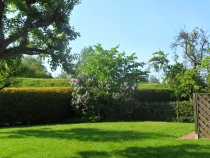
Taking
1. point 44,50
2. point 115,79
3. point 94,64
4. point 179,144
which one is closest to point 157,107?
point 115,79

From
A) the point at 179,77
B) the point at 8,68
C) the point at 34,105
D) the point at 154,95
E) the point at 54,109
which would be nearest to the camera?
the point at 8,68

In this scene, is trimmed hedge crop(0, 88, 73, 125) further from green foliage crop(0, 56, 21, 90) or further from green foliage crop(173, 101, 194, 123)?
Answer: green foliage crop(173, 101, 194, 123)

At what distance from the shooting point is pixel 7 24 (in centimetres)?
773

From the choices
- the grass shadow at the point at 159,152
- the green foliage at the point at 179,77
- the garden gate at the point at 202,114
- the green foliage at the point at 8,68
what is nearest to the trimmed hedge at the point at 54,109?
the green foliage at the point at 179,77

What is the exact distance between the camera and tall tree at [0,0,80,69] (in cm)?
770

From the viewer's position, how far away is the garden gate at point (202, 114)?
409 inches

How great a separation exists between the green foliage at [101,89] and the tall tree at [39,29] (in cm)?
955

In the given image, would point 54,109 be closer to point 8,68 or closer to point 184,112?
point 184,112

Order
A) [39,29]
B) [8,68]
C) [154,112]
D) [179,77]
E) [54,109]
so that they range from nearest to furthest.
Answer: [39,29]
[8,68]
[54,109]
[154,112]
[179,77]

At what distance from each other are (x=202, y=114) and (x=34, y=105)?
1283 centimetres

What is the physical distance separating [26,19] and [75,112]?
1425 cm

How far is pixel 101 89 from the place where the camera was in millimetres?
21453

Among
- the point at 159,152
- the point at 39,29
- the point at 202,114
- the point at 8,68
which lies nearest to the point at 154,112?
the point at 202,114

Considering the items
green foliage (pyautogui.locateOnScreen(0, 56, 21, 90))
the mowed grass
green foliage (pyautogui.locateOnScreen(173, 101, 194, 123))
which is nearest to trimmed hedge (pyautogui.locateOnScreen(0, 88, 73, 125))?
green foliage (pyautogui.locateOnScreen(0, 56, 21, 90))
